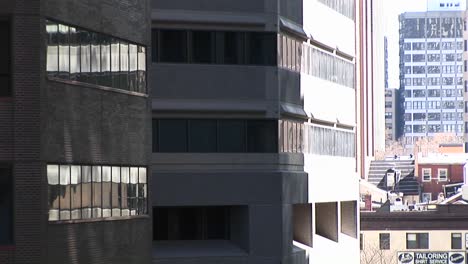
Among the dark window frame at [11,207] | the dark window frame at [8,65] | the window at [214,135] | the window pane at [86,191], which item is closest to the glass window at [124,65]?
the window pane at [86,191]

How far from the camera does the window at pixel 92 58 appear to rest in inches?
1703

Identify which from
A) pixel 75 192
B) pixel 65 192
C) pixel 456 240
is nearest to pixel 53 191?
pixel 65 192

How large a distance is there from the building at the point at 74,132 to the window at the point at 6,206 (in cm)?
3

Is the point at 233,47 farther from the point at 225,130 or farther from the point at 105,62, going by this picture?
the point at 105,62

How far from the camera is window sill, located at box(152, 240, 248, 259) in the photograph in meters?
60.6

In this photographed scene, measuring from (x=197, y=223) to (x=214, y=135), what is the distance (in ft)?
13.5

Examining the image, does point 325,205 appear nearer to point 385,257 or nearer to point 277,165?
point 277,165

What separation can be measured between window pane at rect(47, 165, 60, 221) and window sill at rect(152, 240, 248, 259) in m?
16.9

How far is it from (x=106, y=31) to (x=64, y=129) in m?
4.80

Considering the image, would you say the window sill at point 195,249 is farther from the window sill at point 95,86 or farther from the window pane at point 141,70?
the window sill at point 95,86

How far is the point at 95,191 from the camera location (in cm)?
4675

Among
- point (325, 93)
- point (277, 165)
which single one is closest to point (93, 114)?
point (277, 165)

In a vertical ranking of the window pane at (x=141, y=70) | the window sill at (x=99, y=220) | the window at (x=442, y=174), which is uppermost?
the window pane at (x=141, y=70)

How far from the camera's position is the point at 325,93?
241 ft
